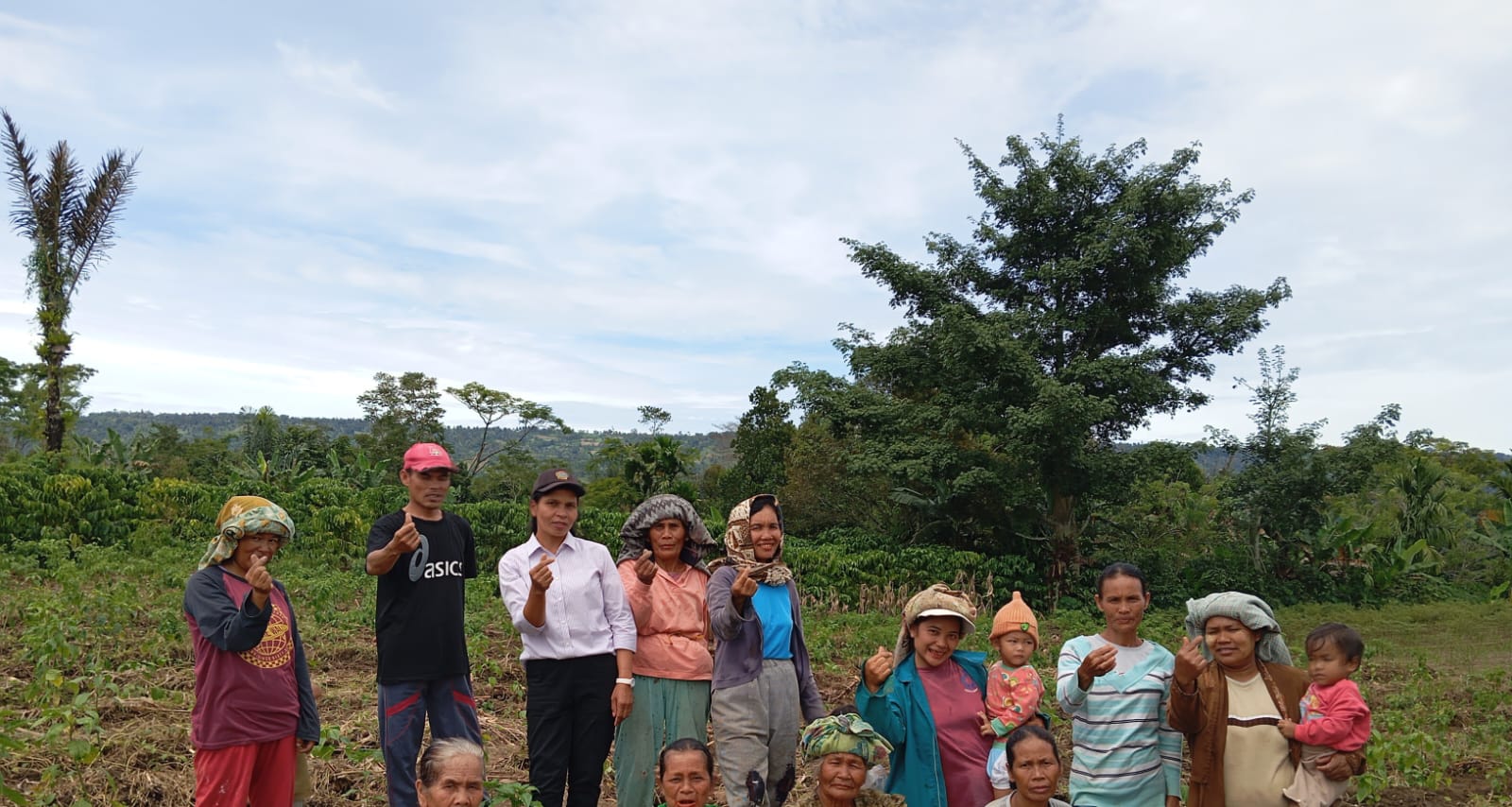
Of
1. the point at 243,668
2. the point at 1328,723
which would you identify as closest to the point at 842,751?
the point at 1328,723

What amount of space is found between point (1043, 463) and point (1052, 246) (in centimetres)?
369

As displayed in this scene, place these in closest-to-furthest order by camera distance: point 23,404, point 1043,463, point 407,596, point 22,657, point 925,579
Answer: point 407,596
point 22,657
point 925,579
point 1043,463
point 23,404

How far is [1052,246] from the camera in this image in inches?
667

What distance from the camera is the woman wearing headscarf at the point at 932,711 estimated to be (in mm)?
3354

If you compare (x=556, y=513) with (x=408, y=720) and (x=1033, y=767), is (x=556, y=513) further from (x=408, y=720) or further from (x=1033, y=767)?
(x=1033, y=767)

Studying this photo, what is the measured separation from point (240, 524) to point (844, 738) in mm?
2059

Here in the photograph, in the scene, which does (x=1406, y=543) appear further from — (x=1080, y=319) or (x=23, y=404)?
(x=23, y=404)

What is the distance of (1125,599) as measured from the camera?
10.5 ft

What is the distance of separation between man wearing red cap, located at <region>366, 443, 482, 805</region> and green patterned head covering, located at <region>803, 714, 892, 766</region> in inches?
52.1

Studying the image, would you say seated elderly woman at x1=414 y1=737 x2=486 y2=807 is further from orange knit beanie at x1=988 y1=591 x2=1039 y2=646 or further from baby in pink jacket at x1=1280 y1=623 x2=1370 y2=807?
baby in pink jacket at x1=1280 y1=623 x2=1370 y2=807

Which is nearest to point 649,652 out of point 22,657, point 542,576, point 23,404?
point 542,576

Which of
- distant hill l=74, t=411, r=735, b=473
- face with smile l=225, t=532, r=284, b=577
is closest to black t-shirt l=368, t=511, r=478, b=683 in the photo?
face with smile l=225, t=532, r=284, b=577

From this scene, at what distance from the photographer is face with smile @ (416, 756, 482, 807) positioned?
2.95 m

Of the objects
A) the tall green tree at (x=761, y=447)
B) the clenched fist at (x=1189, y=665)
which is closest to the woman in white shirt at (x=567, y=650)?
the clenched fist at (x=1189, y=665)
